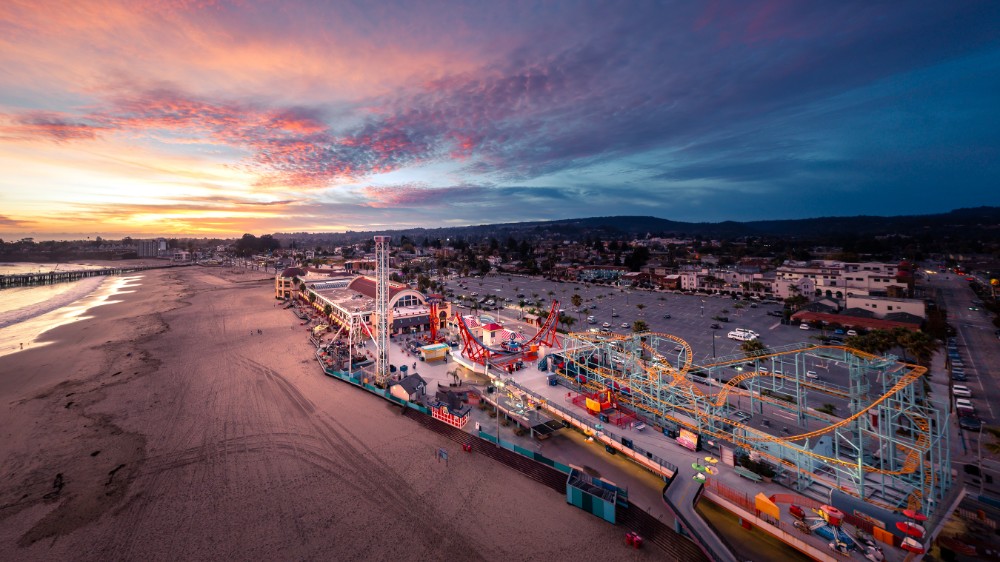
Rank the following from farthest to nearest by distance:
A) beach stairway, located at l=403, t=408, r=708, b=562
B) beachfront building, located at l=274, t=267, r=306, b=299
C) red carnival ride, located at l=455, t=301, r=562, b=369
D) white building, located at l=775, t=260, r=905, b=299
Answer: beachfront building, located at l=274, t=267, r=306, b=299, white building, located at l=775, t=260, r=905, b=299, red carnival ride, located at l=455, t=301, r=562, b=369, beach stairway, located at l=403, t=408, r=708, b=562

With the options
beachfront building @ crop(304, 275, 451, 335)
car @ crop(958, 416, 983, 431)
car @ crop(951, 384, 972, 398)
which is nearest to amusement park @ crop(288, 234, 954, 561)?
car @ crop(958, 416, 983, 431)

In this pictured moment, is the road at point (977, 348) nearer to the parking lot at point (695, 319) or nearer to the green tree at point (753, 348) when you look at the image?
the parking lot at point (695, 319)

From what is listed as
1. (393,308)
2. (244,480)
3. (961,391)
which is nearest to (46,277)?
(393,308)

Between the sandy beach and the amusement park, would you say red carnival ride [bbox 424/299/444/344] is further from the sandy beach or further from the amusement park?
the sandy beach

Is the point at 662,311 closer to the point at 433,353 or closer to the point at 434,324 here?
the point at 434,324

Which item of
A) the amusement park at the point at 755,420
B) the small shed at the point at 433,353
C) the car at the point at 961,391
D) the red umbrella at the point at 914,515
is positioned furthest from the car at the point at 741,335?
the small shed at the point at 433,353
